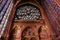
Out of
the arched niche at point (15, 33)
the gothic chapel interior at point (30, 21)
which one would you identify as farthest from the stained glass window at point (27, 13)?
the arched niche at point (15, 33)

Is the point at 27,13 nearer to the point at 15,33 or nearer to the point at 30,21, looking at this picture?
the point at 30,21

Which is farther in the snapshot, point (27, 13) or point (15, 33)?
point (27, 13)

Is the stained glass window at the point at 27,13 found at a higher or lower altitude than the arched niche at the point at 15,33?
higher

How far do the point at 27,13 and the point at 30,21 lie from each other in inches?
27.5

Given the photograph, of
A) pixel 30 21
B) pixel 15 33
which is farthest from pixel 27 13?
pixel 15 33

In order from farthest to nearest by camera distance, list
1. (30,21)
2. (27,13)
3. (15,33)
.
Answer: (27,13), (30,21), (15,33)

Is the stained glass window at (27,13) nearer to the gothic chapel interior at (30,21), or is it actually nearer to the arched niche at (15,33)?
the gothic chapel interior at (30,21)

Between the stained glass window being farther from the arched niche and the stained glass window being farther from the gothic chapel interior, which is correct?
the arched niche

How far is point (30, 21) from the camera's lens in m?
5.34

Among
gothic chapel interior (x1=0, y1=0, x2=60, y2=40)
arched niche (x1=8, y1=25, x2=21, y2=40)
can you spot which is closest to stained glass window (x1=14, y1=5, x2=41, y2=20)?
gothic chapel interior (x1=0, y1=0, x2=60, y2=40)

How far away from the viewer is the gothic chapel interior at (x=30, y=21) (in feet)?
14.7

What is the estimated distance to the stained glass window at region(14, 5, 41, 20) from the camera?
572 cm

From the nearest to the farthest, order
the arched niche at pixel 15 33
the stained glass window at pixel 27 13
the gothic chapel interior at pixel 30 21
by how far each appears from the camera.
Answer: the gothic chapel interior at pixel 30 21
the arched niche at pixel 15 33
the stained glass window at pixel 27 13

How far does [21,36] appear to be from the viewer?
4918 millimetres
